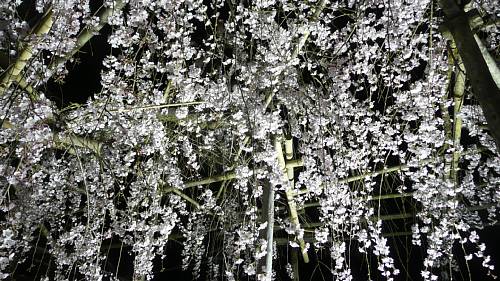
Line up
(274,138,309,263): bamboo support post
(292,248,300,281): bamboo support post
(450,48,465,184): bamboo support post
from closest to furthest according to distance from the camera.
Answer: (450,48,465,184): bamboo support post < (274,138,309,263): bamboo support post < (292,248,300,281): bamboo support post

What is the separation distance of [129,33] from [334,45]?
1809mm

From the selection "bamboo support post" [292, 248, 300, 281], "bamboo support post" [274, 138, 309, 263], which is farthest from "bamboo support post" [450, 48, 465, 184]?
"bamboo support post" [292, 248, 300, 281]

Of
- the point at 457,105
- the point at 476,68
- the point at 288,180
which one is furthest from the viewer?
the point at 288,180

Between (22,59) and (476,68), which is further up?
(22,59)

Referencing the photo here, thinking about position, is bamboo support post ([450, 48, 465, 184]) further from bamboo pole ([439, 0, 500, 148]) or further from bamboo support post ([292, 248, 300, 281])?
bamboo support post ([292, 248, 300, 281])

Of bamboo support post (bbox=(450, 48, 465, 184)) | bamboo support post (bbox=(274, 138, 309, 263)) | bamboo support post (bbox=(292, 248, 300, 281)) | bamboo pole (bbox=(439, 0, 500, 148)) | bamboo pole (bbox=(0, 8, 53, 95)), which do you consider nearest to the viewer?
bamboo pole (bbox=(439, 0, 500, 148))

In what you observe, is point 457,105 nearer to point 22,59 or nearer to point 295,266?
point 22,59

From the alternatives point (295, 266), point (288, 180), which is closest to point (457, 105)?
point (288, 180)

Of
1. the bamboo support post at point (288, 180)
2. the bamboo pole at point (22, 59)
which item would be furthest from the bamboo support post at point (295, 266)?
the bamboo pole at point (22, 59)

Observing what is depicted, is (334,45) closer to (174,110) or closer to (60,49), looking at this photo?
(174,110)

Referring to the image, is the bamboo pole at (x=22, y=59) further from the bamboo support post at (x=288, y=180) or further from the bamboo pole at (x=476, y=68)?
the bamboo pole at (x=476, y=68)

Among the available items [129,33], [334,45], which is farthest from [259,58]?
[129,33]

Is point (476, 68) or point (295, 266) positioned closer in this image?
point (476, 68)

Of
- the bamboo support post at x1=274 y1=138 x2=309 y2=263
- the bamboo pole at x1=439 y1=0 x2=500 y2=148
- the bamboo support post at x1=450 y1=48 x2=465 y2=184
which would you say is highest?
the bamboo support post at x1=450 y1=48 x2=465 y2=184
